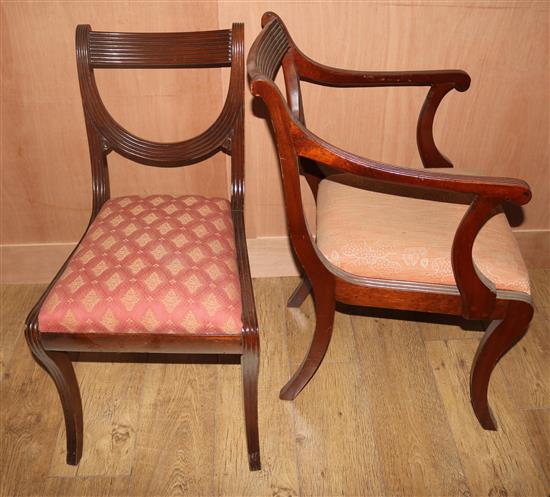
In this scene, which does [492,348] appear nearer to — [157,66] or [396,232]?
[396,232]

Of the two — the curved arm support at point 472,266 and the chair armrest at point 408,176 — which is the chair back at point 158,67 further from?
the curved arm support at point 472,266

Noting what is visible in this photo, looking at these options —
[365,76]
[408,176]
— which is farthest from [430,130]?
[408,176]

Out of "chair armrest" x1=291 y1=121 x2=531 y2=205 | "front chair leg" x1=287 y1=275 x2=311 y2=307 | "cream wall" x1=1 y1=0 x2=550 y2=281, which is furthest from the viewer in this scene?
"front chair leg" x1=287 y1=275 x2=311 y2=307

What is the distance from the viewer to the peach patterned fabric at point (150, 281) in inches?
58.3

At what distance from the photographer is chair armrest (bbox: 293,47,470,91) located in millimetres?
1729

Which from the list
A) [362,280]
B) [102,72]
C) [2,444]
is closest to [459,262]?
[362,280]

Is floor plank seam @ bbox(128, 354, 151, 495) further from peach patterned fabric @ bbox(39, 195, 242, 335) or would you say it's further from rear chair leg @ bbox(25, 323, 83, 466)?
peach patterned fabric @ bbox(39, 195, 242, 335)

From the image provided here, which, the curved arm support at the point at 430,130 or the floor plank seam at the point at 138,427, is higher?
the curved arm support at the point at 430,130

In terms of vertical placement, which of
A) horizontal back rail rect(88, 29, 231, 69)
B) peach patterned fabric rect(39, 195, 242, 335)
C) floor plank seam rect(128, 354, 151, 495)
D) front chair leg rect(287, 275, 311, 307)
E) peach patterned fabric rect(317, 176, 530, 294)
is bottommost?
floor plank seam rect(128, 354, 151, 495)

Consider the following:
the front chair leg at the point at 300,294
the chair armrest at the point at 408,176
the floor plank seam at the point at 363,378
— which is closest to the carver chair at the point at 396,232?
the chair armrest at the point at 408,176

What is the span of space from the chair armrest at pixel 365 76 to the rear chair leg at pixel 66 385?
0.96 meters

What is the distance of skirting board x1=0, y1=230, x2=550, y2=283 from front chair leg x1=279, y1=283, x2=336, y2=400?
1.76 feet

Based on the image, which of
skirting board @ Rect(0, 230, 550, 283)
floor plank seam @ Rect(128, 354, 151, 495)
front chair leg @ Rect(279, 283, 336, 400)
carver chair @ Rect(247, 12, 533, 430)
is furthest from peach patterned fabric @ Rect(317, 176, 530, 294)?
floor plank seam @ Rect(128, 354, 151, 495)

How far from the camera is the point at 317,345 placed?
178 centimetres
